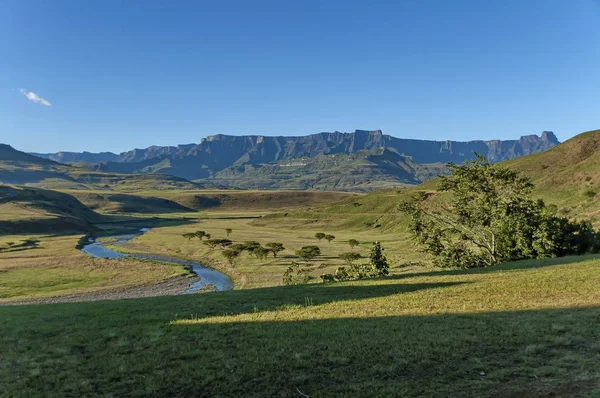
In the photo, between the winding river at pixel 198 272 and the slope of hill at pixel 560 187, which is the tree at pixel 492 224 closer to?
the slope of hill at pixel 560 187

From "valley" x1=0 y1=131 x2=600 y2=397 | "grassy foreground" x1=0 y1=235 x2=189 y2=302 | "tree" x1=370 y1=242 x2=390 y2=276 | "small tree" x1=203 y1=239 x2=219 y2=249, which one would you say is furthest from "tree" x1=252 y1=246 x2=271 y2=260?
"valley" x1=0 y1=131 x2=600 y2=397

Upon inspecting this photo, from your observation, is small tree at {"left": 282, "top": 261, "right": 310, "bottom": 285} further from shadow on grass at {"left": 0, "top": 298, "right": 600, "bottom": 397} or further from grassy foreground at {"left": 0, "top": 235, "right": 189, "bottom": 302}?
shadow on grass at {"left": 0, "top": 298, "right": 600, "bottom": 397}

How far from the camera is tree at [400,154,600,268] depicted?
43.6 meters

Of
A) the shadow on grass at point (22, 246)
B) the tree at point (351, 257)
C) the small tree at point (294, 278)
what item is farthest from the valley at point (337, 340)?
the shadow on grass at point (22, 246)

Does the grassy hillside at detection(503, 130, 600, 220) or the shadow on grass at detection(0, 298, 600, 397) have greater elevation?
the grassy hillside at detection(503, 130, 600, 220)

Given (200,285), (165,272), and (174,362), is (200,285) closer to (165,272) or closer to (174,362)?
(165,272)

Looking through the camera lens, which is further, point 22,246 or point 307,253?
point 22,246

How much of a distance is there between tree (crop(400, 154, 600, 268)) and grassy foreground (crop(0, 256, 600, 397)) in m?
20.0

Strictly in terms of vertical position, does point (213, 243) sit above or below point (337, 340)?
below

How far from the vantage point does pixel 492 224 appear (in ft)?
152

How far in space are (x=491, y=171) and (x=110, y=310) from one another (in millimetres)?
44618

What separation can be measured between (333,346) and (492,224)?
38060mm

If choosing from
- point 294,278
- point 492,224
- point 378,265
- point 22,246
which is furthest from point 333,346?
point 22,246

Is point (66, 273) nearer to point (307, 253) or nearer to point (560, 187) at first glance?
point (307, 253)
